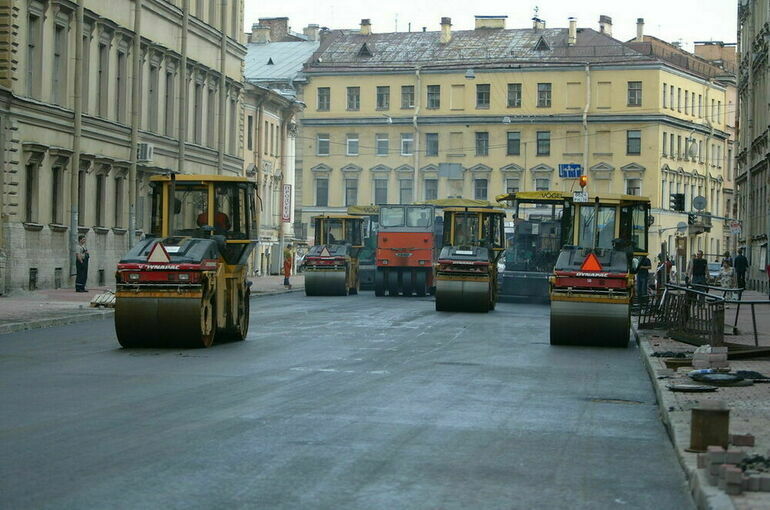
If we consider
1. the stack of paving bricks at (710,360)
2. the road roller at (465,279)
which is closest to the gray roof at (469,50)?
the road roller at (465,279)

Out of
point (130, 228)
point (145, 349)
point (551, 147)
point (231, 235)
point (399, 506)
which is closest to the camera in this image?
point (399, 506)

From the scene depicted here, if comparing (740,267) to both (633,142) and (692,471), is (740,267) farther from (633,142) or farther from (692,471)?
(633,142)

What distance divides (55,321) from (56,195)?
15745 millimetres

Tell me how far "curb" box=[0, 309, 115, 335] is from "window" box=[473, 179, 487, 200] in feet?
210

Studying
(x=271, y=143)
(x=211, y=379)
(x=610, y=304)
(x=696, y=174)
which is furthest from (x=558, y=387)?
(x=696, y=174)

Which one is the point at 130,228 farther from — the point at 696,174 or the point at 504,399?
the point at 696,174

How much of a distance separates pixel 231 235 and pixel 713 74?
277ft

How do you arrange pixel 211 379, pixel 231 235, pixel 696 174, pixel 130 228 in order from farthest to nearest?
1. pixel 696 174
2. pixel 130 228
3. pixel 231 235
4. pixel 211 379

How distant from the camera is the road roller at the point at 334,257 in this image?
1779 inches

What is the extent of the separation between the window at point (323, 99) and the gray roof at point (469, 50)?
1405mm

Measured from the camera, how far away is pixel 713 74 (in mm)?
101625

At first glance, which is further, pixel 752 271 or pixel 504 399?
pixel 752 271

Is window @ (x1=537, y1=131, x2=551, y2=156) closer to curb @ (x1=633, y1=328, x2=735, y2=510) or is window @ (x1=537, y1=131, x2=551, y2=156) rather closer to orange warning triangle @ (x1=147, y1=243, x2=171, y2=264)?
orange warning triangle @ (x1=147, y1=243, x2=171, y2=264)

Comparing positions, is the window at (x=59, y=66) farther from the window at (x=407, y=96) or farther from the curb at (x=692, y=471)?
the window at (x=407, y=96)
